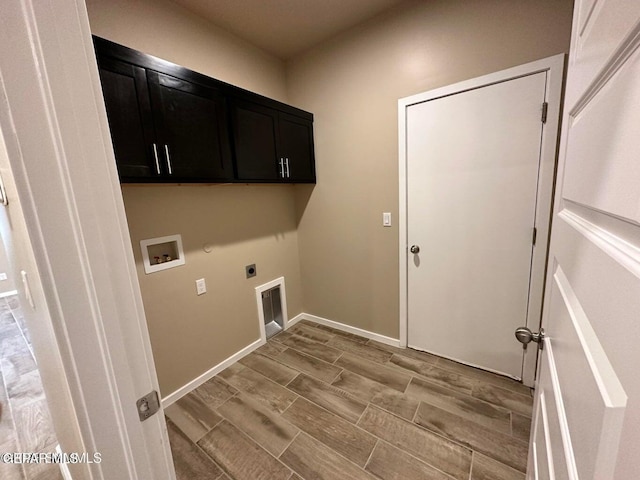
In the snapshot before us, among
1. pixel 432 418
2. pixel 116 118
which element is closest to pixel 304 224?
pixel 116 118

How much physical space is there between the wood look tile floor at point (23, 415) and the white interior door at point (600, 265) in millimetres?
2279

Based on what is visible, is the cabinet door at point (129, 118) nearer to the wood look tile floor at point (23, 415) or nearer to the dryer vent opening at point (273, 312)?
the dryer vent opening at point (273, 312)

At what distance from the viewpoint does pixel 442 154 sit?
1839 mm

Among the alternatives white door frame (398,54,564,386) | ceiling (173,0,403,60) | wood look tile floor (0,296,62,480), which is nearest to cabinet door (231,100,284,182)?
ceiling (173,0,403,60)

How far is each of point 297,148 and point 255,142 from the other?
46 centimetres

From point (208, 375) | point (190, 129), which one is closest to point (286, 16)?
point (190, 129)

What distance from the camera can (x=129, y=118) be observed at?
4.31ft

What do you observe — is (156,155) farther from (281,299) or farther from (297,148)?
(281,299)

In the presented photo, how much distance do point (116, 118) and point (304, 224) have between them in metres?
1.76

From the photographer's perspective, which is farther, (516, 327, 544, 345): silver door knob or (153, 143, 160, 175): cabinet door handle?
(153, 143, 160, 175): cabinet door handle

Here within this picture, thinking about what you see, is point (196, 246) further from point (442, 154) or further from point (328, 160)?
point (442, 154)

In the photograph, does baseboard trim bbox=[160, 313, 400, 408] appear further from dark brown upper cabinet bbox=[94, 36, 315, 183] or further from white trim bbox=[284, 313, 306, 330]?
dark brown upper cabinet bbox=[94, 36, 315, 183]

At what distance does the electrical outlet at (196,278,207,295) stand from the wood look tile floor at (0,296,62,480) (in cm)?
116

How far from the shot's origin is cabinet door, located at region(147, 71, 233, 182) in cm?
144
